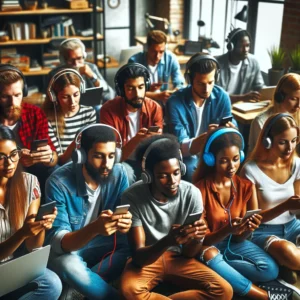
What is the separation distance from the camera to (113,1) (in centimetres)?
645

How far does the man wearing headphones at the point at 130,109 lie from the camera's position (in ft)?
10.0

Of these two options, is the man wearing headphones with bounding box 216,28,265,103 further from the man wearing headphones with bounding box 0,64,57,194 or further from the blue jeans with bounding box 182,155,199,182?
the man wearing headphones with bounding box 0,64,57,194

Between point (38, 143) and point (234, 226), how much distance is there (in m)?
1.09

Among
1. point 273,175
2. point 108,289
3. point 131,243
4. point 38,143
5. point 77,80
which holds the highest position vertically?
point 77,80

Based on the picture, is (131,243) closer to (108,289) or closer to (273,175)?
(108,289)

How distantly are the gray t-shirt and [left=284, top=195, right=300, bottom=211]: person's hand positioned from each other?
48cm

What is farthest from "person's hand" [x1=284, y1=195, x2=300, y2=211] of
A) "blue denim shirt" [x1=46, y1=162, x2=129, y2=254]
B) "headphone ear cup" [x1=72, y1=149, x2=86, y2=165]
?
"headphone ear cup" [x1=72, y1=149, x2=86, y2=165]

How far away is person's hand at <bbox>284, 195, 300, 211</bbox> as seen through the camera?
2.50 meters

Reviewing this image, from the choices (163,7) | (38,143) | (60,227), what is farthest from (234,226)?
(163,7)

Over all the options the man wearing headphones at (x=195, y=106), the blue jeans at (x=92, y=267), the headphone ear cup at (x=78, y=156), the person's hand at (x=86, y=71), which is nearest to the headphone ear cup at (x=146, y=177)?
the headphone ear cup at (x=78, y=156)

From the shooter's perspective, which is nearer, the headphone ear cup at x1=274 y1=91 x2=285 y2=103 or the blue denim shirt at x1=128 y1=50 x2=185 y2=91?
the headphone ear cup at x1=274 y1=91 x2=285 y2=103

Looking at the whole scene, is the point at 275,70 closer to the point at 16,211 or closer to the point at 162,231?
the point at 162,231

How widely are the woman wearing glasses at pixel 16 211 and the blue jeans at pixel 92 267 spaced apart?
0.24ft

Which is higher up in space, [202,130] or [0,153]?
[0,153]
